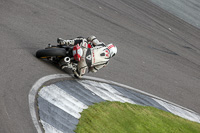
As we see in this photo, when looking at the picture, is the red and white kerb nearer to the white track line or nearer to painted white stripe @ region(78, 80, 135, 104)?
the white track line

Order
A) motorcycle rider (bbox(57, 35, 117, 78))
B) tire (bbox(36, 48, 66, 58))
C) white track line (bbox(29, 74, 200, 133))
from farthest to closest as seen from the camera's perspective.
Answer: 1. motorcycle rider (bbox(57, 35, 117, 78))
2. tire (bbox(36, 48, 66, 58))
3. white track line (bbox(29, 74, 200, 133))

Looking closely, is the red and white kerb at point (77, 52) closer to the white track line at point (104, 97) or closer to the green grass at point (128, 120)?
the white track line at point (104, 97)

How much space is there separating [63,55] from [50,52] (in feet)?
1.09

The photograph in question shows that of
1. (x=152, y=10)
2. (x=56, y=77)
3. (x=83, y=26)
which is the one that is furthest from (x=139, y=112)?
(x=152, y=10)

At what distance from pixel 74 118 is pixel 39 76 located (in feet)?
4.61

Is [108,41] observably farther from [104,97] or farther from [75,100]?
[75,100]

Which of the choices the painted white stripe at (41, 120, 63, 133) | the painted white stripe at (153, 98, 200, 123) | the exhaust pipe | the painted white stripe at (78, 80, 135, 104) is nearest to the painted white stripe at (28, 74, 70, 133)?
the painted white stripe at (41, 120, 63, 133)

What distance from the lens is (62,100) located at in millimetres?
6582

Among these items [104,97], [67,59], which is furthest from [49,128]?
[104,97]

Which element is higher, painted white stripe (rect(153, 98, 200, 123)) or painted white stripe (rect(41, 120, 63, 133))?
painted white stripe (rect(41, 120, 63, 133))

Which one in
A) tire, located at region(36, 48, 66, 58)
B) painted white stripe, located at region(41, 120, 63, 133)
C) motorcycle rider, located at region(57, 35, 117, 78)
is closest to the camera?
painted white stripe, located at region(41, 120, 63, 133)

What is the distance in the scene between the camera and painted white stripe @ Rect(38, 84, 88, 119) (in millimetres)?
6316

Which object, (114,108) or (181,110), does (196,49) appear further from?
(114,108)

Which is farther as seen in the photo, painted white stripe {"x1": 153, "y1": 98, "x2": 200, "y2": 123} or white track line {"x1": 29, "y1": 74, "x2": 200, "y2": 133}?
painted white stripe {"x1": 153, "y1": 98, "x2": 200, "y2": 123}
